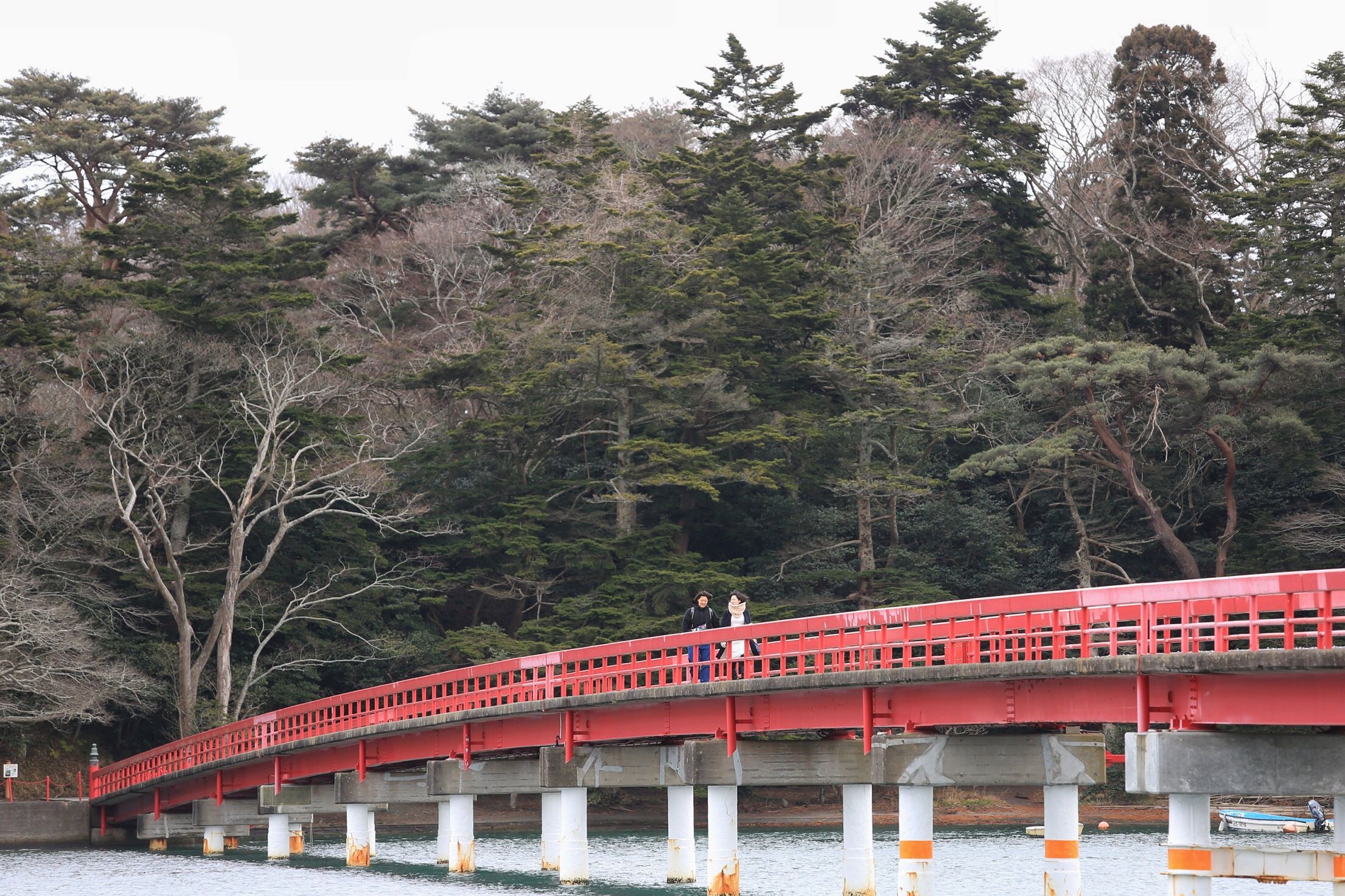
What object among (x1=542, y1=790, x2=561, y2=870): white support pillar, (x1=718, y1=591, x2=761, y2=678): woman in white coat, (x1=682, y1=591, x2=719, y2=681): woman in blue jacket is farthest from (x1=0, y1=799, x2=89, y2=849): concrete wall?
(x1=718, y1=591, x2=761, y2=678): woman in white coat

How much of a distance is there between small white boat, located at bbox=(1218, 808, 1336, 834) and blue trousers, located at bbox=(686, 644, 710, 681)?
2362cm

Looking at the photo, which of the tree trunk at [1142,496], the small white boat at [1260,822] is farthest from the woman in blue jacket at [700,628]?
the tree trunk at [1142,496]

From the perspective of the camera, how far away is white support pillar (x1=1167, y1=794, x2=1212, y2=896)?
800 inches

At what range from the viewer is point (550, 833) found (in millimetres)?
37656

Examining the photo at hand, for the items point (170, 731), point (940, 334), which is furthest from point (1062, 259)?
point (170, 731)

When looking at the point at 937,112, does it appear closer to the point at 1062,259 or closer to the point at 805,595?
the point at 1062,259

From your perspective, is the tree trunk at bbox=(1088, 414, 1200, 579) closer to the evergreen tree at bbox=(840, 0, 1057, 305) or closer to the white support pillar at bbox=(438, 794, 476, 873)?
the evergreen tree at bbox=(840, 0, 1057, 305)

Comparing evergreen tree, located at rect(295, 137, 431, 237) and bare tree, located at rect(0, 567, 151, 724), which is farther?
evergreen tree, located at rect(295, 137, 431, 237)

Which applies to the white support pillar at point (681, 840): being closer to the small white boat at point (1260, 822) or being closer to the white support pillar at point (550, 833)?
the white support pillar at point (550, 833)

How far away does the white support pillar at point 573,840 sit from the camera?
33031 millimetres

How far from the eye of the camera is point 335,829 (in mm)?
54469

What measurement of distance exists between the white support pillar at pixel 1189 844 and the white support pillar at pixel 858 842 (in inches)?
334

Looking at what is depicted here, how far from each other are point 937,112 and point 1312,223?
18212mm

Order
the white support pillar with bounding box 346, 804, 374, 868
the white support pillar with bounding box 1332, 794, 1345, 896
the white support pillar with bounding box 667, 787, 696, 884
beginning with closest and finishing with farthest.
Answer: the white support pillar with bounding box 1332, 794, 1345, 896 → the white support pillar with bounding box 667, 787, 696, 884 → the white support pillar with bounding box 346, 804, 374, 868
